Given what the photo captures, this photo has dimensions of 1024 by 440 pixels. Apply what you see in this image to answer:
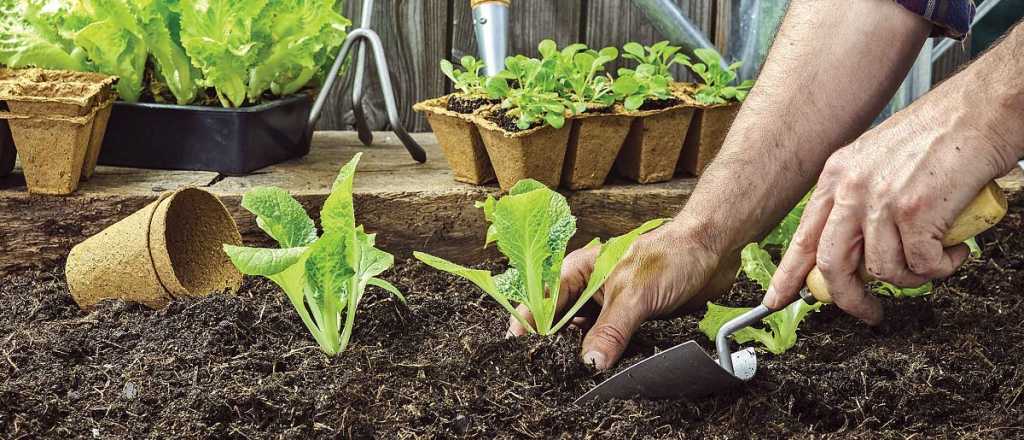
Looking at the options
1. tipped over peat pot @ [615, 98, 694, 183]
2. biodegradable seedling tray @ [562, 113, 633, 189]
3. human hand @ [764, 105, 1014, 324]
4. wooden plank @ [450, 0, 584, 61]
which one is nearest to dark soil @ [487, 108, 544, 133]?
biodegradable seedling tray @ [562, 113, 633, 189]

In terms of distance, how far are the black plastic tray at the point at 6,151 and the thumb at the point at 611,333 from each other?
125cm

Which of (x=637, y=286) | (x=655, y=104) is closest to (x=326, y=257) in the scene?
(x=637, y=286)

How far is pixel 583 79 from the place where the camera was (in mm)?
2148

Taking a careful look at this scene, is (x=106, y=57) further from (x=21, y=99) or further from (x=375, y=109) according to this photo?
(x=375, y=109)

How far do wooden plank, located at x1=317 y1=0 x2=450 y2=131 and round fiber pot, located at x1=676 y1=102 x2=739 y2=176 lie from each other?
3.07 feet

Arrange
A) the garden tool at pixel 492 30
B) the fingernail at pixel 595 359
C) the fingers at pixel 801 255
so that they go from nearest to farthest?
the fingers at pixel 801 255, the fingernail at pixel 595 359, the garden tool at pixel 492 30

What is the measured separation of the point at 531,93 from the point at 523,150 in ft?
0.37

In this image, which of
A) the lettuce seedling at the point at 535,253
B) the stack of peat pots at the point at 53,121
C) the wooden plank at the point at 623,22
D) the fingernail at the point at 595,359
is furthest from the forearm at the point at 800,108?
the wooden plank at the point at 623,22

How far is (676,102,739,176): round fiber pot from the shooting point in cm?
220

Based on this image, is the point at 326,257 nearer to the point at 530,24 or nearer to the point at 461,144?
the point at 461,144

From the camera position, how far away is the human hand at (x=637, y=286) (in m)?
1.52

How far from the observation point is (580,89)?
82.6 inches

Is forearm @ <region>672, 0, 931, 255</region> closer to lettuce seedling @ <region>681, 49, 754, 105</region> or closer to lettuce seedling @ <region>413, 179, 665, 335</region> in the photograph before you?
lettuce seedling @ <region>413, 179, 665, 335</region>

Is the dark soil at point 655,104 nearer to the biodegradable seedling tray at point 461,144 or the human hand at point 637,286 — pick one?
the biodegradable seedling tray at point 461,144
